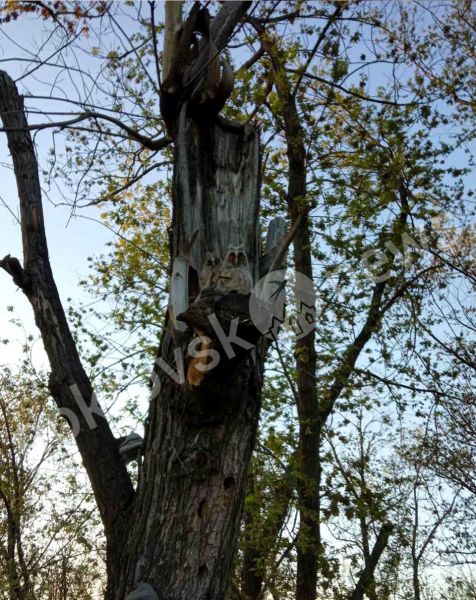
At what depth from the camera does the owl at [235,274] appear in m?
3.10

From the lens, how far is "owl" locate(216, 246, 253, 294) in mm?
3100

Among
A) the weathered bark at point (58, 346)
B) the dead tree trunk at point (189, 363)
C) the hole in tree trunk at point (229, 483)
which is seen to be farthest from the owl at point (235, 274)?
the weathered bark at point (58, 346)

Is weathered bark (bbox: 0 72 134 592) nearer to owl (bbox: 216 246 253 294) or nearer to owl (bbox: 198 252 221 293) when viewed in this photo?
owl (bbox: 198 252 221 293)

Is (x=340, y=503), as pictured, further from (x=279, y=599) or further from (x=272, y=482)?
(x=279, y=599)

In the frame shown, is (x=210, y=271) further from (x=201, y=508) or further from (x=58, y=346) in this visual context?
(x=201, y=508)

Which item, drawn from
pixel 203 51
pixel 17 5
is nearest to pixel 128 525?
pixel 203 51

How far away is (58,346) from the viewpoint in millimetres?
3480

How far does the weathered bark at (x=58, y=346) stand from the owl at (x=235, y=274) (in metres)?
0.96

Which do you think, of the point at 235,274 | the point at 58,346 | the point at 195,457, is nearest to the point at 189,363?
the point at 195,457

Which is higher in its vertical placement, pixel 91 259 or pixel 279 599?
pixel 91 259

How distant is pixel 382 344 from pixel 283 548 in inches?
116

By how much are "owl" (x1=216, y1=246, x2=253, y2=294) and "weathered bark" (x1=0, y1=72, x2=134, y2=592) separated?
3.15ft

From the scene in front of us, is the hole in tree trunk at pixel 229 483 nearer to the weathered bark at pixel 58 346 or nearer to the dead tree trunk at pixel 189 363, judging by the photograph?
the dead tree trunk at pixel 189 363

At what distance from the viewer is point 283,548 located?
7441 mm
